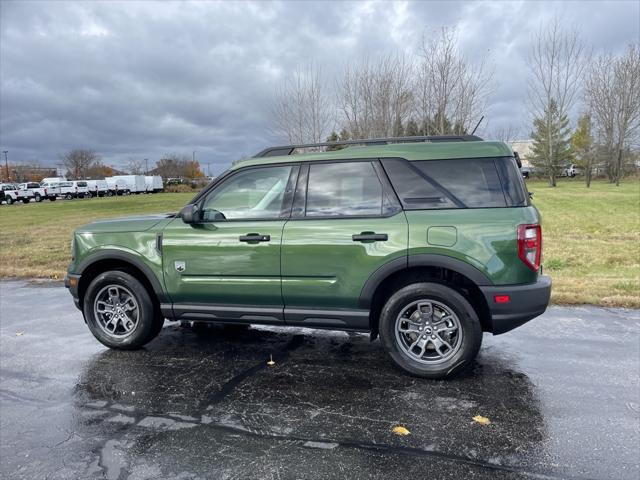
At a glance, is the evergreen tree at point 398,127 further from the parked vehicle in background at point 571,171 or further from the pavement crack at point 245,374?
the parked vehicle in background at point 571,171

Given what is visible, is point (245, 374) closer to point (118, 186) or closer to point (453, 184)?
point (453, 184)

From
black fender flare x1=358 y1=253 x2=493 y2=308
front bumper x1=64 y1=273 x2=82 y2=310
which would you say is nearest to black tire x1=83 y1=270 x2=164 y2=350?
front bumper x1=64 y1=273 x2=82 y2=310

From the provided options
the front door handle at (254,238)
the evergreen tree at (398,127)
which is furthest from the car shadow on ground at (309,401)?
the evergreen tree at (398,127)

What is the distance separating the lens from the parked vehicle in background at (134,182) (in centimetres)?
5934

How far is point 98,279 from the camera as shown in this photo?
476 centimetres

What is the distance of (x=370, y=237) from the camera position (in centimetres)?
391

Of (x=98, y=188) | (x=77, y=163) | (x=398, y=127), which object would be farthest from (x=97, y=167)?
(x=398, y=127)

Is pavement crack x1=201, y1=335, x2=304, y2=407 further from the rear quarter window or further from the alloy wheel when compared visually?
the rear quarter window

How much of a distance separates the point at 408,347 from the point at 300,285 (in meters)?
1.05

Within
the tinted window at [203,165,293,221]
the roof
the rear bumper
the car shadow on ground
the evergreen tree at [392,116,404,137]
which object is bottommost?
the car shadow on ground

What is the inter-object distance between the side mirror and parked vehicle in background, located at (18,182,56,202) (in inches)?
1874

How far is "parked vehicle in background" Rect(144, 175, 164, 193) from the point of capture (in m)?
63.1

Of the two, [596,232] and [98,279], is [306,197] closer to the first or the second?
[98,279]

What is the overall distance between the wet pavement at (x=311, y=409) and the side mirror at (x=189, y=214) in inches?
52.1
